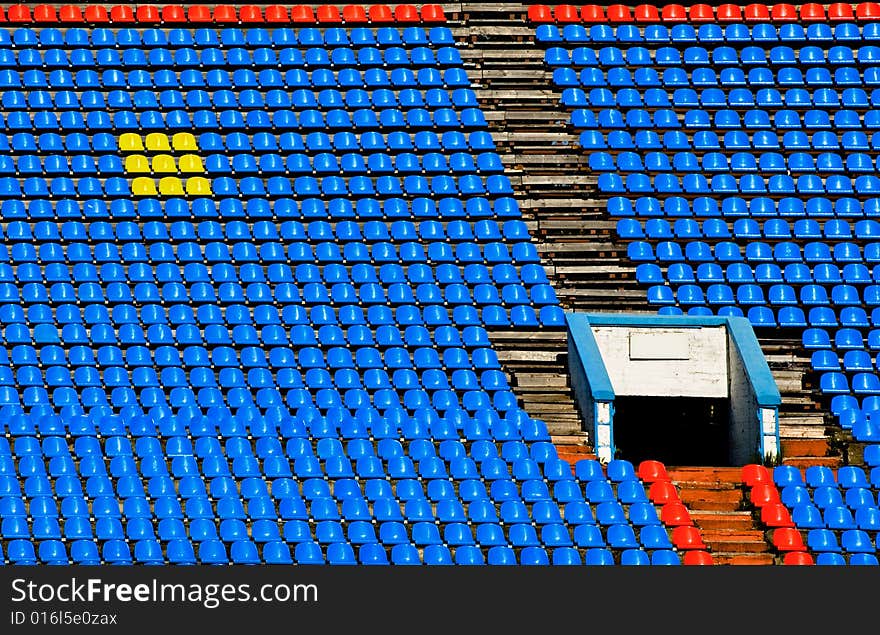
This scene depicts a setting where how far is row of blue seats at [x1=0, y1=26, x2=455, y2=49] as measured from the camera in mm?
26016

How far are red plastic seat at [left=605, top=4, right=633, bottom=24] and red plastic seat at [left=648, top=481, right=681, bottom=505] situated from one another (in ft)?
27.6

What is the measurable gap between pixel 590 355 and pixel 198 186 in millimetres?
5740

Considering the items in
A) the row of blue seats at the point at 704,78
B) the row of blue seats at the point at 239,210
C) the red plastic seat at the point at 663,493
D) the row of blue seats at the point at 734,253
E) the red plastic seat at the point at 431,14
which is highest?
the red plastic seat at the point at 431,14

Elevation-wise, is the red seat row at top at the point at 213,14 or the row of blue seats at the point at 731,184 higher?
the red seat row at top at the point at 213,14

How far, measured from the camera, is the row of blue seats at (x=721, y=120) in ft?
82.8

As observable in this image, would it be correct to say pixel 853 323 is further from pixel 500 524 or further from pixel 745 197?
pixel 500 524

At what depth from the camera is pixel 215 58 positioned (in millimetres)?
25844

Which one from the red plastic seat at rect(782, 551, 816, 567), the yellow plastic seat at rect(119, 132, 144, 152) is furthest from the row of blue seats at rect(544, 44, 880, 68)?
the red plastic seat at rect(782, 551, 816, 567)

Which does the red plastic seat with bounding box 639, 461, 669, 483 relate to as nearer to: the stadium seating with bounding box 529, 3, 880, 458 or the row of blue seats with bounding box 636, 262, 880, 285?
the stadium seating with bounding box 529, 3, 880, 458

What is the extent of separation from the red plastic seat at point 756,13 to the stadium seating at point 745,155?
2cm

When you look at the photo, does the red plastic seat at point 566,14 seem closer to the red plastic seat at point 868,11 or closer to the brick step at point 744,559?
the red plastic seat at point 868,11

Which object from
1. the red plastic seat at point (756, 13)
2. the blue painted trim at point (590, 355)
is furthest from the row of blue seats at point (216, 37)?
the blue painted trim at point (590, 355)

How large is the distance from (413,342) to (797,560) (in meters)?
5.53

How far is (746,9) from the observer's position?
26594 millimetres
